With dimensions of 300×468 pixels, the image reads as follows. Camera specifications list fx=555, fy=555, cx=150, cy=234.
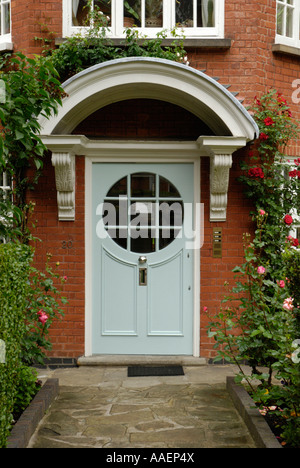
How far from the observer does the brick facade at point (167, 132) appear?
687 cm

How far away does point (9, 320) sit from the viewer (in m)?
4.11

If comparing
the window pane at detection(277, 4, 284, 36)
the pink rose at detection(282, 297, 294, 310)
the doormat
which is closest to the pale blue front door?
the doormat

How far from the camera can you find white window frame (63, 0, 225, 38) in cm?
689

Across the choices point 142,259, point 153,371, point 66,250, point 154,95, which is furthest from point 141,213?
point 153,371

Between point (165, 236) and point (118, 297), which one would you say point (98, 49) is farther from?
point (118, 297)

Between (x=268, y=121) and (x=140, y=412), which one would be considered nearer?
(x=140, y=412)

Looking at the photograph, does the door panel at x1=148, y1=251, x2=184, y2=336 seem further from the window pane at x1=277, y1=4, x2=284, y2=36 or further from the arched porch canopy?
the window pane at x1=277, y1=4, x2=284, y2=36

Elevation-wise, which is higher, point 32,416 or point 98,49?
Result: point 98,49

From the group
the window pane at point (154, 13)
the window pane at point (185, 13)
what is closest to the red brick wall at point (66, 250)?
the window pane at point (154, 13)

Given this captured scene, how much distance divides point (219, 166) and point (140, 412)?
292 cm
